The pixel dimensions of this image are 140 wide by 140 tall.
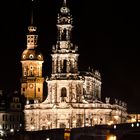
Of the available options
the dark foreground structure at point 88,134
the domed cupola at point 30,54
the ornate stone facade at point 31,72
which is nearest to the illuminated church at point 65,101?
the dark foreground structure at point 88,134

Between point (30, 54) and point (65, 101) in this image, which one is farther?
point (30, 54)

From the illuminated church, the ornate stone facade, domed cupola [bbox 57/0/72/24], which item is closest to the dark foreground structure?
the illuminated church

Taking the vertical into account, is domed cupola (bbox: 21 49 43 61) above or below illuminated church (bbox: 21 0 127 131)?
above

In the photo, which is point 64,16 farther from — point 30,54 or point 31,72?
point 31,72

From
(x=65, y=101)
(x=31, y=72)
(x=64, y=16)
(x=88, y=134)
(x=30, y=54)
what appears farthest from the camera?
(x=31, y=72)

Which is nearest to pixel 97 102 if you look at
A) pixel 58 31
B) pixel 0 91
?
pixel 58 31

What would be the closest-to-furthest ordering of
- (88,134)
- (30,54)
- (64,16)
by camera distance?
1. (88,134)
2. (64,16)
3. (30,54)

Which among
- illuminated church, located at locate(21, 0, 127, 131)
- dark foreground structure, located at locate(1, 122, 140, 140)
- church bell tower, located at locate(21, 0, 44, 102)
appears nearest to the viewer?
dark foreground structure, located at locate(1, 122, 140, 140)

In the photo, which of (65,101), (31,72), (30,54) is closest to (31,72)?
(31,72)

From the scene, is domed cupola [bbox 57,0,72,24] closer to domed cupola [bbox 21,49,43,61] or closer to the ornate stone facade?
the ornate stone facade

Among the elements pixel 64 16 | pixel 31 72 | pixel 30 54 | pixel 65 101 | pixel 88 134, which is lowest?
pixel 88 134

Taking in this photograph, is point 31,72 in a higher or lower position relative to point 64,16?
lower

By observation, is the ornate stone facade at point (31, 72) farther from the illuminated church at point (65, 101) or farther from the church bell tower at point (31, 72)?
the illuminated church at point (65, 101)

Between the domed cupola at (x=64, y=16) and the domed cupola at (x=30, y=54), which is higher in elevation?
the domed cupola at (x=64, y=16)
